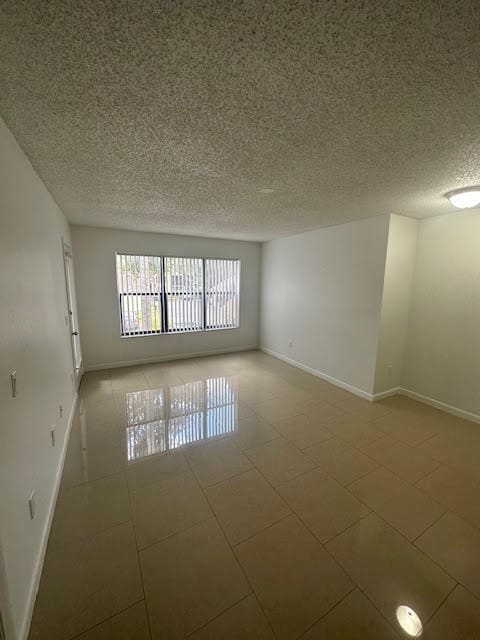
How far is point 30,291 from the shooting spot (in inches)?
67.6

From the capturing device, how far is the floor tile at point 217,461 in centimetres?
216

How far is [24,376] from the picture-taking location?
1463 millimetres

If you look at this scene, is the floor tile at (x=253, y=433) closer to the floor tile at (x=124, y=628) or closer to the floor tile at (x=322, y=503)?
the floor tile at (x=322, y=503)

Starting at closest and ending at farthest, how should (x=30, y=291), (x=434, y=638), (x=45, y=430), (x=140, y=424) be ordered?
(x=434, y=638), (x=30, y=291), (x=45, y=430), (x=140, y=424)

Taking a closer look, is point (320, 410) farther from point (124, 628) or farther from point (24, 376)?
point (24, 376)

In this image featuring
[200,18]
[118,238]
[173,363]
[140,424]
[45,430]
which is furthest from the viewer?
[173,363]

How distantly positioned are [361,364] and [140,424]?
298cm

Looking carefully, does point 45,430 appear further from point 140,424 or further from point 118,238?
point 118,238

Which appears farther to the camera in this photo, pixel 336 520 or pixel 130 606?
pixel 336 520

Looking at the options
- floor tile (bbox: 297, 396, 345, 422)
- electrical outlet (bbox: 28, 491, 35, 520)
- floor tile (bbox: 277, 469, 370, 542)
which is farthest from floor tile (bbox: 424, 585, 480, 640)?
electrical outlet (bbox: 28, 491, 35, 520)

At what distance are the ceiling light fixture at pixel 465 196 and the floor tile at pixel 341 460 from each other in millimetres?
2578

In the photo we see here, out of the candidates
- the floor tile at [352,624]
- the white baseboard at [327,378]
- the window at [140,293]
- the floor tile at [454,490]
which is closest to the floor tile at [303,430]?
Result: the floor tile at [454,490]

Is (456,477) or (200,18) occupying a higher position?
(200,18)

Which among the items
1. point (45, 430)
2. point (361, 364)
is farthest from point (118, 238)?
point (361, 364)
